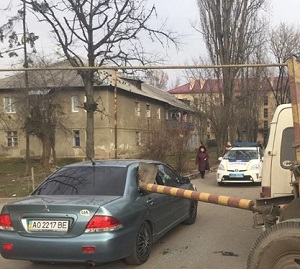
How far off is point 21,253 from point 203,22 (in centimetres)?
3002

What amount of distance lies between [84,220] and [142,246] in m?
1.15

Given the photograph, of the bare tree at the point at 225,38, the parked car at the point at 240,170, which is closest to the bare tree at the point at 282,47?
the bare tree at the point at 225,38

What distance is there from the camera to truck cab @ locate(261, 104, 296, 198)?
5500 millimetres

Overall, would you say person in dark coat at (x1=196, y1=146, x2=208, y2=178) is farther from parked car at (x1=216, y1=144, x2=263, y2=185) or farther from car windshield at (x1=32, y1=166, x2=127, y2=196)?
car windshield at (x1=32, y1=166, x2=127, y2=196)

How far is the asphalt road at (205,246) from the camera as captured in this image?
5629 millimetres

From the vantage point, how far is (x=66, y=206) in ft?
16.0

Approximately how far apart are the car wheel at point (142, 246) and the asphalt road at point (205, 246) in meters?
0.10

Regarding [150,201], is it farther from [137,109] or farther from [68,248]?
[137,109]

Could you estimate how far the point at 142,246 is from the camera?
561 cm

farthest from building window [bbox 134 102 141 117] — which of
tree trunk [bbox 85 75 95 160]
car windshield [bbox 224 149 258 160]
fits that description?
car windshield [bbox 224 149 258 160]

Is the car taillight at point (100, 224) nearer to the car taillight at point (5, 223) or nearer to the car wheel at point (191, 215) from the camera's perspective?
the car taillight at point (5, 223)

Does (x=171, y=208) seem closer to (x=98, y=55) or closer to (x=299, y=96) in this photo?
(x=299, y=96)

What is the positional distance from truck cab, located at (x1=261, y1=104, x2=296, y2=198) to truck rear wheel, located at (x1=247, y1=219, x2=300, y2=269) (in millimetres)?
1950

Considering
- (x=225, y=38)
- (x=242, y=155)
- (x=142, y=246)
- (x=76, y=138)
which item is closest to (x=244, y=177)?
(x=242, y=155)
